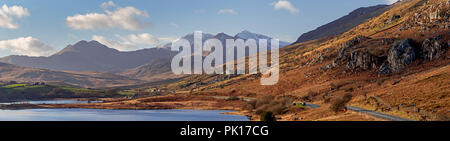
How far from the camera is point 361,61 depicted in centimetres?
14150

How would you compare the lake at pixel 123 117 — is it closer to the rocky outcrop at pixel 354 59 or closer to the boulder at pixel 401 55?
the rocky outcrop at pixel 354 59

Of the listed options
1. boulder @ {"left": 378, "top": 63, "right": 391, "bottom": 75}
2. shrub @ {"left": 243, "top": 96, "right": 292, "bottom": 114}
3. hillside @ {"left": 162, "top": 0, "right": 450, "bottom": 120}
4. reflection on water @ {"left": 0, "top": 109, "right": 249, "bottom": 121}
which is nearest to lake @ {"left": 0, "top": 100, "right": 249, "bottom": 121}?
reflection on water @ {"left": 0, "top": 109, "right": 249, "bottom": 121}

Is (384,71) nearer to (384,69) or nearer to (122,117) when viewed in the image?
(384,69)

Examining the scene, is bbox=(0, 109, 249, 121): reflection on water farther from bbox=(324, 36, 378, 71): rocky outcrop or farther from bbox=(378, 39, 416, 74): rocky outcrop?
bbox=(324, 36, 378, 71): rocky outcrop

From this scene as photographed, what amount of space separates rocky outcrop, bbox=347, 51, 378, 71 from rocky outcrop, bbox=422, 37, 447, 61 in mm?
16939

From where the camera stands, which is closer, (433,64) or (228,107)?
(433,64)

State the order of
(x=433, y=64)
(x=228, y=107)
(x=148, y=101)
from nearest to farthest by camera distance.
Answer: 1. (x=433, y=64)
2. (x=228, y=107)
3. (x=148, y=101)

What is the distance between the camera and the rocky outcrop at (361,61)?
13812cm

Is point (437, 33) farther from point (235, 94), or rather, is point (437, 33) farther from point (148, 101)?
point (148, 101)

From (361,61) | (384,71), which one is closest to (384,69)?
(384,71)

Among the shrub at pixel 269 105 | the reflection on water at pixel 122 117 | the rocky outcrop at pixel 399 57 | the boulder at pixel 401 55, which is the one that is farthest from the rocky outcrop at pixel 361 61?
the reflection on water at pixel 122 117
